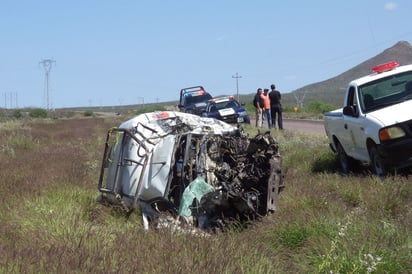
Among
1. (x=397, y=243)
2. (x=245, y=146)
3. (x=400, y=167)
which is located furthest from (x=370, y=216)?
(x=400, y=167)

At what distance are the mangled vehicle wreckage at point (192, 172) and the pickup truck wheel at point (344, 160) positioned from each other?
392 cm

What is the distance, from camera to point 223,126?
1010 cm

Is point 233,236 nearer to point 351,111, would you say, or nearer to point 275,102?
point 351,111

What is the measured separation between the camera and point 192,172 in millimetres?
9039

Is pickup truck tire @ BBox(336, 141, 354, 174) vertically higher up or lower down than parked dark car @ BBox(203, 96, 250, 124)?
lower down

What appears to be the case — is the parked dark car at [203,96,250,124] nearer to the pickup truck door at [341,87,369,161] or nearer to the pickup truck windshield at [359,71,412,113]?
the pickup truck door at [341,87,369,161]

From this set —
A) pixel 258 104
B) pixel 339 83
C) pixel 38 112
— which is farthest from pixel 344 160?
pixel 38 112

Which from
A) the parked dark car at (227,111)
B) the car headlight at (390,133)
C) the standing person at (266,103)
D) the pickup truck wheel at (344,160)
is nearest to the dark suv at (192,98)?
the parked dark car at (227,111)

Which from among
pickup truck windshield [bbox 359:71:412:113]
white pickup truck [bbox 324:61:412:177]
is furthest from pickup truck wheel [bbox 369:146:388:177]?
pickup truck windshield [bbox 359:71:412:113]

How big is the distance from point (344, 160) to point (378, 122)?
8.49ft

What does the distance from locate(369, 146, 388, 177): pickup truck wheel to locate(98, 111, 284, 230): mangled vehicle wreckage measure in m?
2.40

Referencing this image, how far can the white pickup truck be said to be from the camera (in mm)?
10484

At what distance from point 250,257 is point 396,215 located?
9.22 ft

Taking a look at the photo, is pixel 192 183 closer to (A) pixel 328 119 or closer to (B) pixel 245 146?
(B) pixel 245 146
